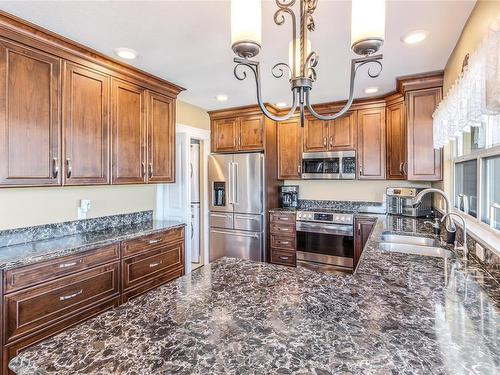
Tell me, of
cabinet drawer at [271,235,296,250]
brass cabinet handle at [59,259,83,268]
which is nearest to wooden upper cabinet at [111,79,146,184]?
brass cabinet handle at [59,259,83,268]

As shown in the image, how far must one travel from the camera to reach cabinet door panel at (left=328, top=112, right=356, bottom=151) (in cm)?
394

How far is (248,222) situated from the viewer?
4.10 m

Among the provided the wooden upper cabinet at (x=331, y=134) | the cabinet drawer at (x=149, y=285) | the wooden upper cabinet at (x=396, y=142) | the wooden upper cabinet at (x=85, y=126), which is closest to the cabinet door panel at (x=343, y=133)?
the wooden upper cabinet at (x=331, y=134)

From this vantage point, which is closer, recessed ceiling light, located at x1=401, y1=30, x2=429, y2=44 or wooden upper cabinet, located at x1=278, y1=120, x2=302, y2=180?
recessed ceiling light, located at x1=401, y1=30, x2=429, y2=44

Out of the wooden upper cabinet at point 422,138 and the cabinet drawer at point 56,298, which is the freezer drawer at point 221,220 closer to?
the cabinet drawer at point 56,298

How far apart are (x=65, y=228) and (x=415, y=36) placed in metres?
3.20

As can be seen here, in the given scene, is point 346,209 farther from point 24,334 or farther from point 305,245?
point 24,334

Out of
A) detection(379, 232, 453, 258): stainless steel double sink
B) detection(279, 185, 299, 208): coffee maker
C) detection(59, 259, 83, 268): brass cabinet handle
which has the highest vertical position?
detection(279, 185, 299, 208): coffee maker

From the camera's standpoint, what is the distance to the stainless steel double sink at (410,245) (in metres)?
2.22

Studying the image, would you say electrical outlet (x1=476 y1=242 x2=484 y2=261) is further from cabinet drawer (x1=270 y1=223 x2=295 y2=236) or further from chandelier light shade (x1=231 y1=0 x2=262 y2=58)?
cabinet drawer (x1=270 y1=223 x2=295 y2=236)

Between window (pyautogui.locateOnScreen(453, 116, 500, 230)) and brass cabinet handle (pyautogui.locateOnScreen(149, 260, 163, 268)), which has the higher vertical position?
window (pyautogui.locateOnScreen(453, 116, 500, 230))

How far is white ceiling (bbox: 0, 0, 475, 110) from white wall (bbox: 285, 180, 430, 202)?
65.4 inches

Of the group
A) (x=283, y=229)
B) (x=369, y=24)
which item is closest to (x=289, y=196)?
(x=283, y=229)

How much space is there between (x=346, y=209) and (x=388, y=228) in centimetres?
150
